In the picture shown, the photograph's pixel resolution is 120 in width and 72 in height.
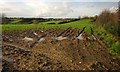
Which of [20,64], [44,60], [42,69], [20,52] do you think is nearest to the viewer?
[42,69]

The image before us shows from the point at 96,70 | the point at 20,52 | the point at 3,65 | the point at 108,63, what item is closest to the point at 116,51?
the point at 108,63

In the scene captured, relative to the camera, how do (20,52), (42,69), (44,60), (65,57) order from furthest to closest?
(20,52), (65,57), (44,60), (42,69)

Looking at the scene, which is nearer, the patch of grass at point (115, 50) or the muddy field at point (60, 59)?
the muddy field at point (60, 59)

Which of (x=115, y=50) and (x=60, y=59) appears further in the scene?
(x=115, y=50)

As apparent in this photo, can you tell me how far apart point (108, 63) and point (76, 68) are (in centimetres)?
227

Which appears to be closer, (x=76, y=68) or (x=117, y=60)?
(x=76, y=68)

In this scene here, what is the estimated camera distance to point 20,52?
14.9 meters

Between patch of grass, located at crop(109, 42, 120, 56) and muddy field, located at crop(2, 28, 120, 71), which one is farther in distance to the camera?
patch of grass, located at crop(109, 42, 120, 56)

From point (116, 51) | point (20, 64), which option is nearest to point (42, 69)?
point (20, 64)

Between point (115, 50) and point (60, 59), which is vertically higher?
point (60, 59)

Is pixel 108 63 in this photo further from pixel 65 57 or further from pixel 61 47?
pixel 61 47

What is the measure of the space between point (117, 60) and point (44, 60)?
4.07 meters

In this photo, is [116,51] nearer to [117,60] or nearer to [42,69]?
A: [117,60]

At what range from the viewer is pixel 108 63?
43.3 ft
